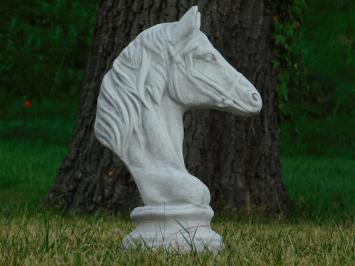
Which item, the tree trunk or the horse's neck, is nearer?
the horse's neck

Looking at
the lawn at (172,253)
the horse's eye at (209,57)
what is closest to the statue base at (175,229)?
the lawn at (172,253)

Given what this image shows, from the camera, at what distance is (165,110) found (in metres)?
4.03

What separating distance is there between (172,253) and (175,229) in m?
0.20

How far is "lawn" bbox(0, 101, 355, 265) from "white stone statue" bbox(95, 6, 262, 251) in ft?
0.62

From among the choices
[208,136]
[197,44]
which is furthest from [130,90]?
[208,136]

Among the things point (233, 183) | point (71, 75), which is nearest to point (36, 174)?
point (233, 183)

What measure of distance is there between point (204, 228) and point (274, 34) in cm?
349

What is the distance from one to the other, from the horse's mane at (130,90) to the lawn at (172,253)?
52cm

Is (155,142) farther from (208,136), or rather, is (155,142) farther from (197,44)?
(208,136)

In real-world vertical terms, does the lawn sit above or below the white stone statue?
below

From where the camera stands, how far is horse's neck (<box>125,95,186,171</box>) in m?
3.97

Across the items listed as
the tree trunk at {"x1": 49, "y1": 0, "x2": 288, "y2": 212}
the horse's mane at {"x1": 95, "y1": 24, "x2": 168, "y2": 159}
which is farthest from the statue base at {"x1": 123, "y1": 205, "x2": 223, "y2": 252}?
the tree trunk at {"x1": 49, "y1": 0, "x2": 288, "y2": 212}

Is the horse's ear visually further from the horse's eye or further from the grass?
the grass

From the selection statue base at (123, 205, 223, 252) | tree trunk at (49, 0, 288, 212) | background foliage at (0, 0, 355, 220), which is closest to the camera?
statue base at (123, 205, 223, 252)
